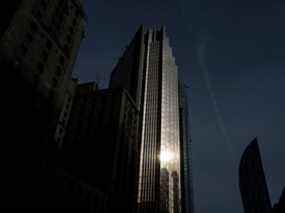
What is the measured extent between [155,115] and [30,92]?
353 feet

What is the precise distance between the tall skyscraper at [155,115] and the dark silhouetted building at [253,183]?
63.0 meters

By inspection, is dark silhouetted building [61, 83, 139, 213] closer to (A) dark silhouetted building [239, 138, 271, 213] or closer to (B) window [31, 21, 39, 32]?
(A) dark silhouetted building [239, 138, 271, 213]

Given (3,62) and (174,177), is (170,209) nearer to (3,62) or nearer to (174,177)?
(174,177)

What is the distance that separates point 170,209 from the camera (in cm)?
14038

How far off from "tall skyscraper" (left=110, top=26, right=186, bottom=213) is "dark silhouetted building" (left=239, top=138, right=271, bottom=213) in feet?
207

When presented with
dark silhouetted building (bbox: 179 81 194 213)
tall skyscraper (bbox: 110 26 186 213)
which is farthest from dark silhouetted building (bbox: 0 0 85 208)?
dark silhouetted building (bbox: 179 81 194 213)

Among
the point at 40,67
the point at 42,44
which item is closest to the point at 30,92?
the point at 40,67

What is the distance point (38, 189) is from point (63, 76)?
94.7 feet

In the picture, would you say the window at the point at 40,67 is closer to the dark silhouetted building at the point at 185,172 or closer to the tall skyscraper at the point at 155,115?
the tall skyscraper at the point at 155,115

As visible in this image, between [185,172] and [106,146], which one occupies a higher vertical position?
[185,172]

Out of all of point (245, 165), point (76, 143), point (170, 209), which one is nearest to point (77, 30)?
point (76, 143)

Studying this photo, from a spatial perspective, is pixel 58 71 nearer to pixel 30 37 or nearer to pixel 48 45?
pixel 48 45

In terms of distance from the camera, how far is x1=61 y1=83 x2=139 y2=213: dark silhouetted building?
8675cm

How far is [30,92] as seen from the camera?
183 feet
